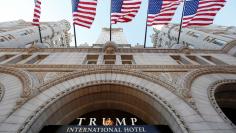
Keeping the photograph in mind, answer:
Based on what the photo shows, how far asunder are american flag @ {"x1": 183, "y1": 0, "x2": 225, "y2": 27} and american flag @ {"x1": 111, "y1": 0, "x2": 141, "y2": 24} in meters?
4.61

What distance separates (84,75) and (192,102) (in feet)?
22.3

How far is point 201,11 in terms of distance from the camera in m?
17.5

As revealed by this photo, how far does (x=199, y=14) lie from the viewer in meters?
17.5

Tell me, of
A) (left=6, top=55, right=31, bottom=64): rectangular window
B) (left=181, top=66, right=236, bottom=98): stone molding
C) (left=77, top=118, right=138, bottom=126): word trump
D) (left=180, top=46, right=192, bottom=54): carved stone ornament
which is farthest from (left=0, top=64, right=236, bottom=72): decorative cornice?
(left=180, top=46, right=192, bottom=54): carved stone ornament

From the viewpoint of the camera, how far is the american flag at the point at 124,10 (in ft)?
57.4

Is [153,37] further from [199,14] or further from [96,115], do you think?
[96,115]

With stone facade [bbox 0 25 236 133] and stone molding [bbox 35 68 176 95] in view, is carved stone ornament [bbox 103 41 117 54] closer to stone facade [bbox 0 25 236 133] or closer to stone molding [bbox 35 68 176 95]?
stone facade [bbox 0 25 236 133]

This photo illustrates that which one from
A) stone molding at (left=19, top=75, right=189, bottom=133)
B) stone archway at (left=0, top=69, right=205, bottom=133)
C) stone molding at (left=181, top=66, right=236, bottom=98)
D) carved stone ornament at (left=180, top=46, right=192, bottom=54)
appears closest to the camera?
stone molding at (left=19, top=75, right=189, bottom=133)

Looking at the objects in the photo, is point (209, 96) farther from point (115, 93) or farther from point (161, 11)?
point (161, 11)

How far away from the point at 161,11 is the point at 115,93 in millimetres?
9393

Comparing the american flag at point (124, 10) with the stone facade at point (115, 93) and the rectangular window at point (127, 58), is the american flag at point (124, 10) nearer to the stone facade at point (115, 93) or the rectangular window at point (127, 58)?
the rectangular window at point (127, 58)

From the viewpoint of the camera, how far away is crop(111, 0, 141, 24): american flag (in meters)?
17.5

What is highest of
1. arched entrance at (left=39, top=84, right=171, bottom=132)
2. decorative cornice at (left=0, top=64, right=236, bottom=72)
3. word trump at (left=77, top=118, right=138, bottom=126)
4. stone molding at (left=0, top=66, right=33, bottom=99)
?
decorative cornice at (left=0, top=64, right=236, bottom=72)

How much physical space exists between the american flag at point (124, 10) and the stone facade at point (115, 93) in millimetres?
4427
